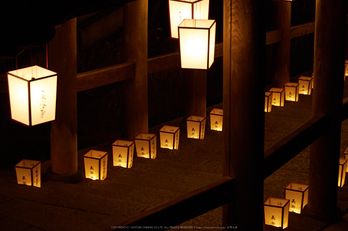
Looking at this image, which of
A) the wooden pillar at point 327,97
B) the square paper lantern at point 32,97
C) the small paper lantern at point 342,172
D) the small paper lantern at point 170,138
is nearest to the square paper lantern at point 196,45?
the wooden pillar at point 327,97

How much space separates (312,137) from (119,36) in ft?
19.0

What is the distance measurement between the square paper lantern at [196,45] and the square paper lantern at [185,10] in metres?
0.41

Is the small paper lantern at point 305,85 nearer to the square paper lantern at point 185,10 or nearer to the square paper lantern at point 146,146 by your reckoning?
the square paper lantern at point 146,146

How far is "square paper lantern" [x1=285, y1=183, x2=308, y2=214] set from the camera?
5.77 meters

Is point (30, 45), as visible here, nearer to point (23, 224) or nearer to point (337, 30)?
point (23, 224)

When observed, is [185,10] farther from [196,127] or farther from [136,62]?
[196,127]

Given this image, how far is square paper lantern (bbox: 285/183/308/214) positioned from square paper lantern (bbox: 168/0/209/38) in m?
2.08

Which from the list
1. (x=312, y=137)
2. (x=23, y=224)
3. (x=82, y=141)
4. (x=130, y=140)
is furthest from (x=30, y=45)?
(x=82, y=141)

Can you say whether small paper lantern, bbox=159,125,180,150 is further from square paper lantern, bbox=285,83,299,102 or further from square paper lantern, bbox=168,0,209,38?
square paper lantern, bbox=285,83,299,102

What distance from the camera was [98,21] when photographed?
9461 millimetres

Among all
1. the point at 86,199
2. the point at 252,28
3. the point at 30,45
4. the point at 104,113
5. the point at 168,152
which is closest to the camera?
the point at 30,45

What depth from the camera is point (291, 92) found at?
9.58 metres

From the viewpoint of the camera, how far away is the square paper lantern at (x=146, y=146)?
7.22 metres

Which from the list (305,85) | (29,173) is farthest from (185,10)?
(305,85)
